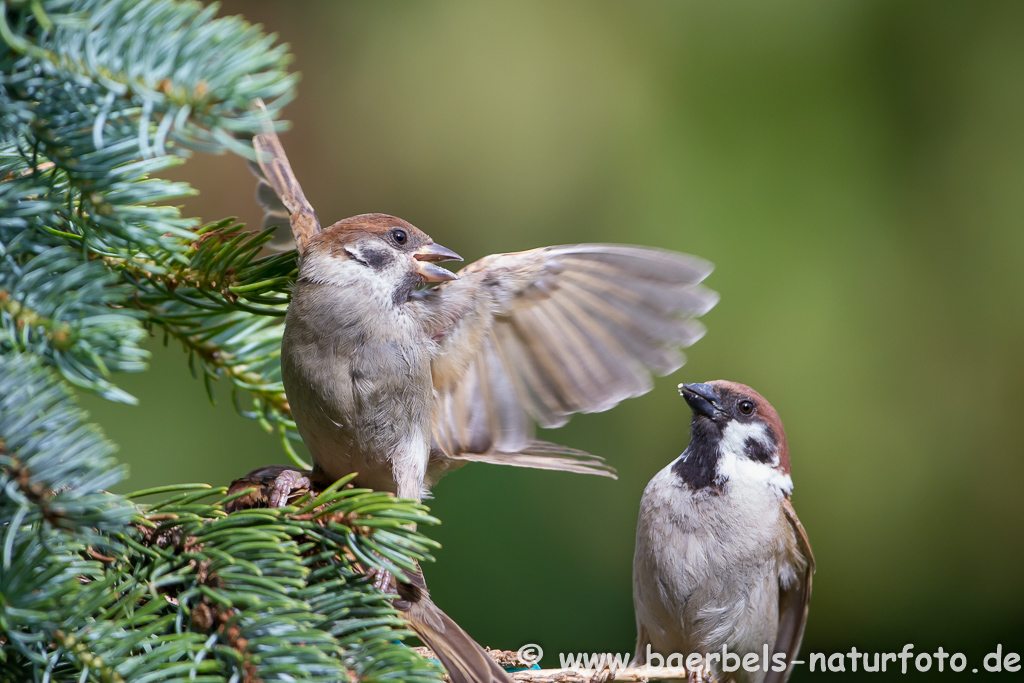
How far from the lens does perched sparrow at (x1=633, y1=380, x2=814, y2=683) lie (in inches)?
63.3

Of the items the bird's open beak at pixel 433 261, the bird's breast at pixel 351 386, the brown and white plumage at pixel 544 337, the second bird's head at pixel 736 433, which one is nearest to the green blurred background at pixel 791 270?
the second bird's head at pixel 736 433

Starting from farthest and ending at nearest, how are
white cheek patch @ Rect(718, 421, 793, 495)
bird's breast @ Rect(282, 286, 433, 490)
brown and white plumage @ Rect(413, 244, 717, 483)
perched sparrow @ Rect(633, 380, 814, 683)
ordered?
white cheek patch @ Rect(718, 421, 793, 495)
perched sparrow @ Rect(633, 380, 814, 683)
brown and white plumage @ Rect(413, 244, 717, 483)
bird's breast @ Rect(282, 286, 433, 490)

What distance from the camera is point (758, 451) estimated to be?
1731 mm

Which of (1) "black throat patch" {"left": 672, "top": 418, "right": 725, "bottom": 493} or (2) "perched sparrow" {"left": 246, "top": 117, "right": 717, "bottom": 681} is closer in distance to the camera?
(2) "perched sparrow" {"left": 246, "top": 117, "right": 717, "bottom": 681}

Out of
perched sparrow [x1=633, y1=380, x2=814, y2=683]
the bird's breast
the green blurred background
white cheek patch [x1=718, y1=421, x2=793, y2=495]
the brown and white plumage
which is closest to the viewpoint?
the bird's breast

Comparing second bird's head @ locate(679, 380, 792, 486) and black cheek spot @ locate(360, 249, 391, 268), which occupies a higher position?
black cheek spot @ locate(360, 249, 391, 268)

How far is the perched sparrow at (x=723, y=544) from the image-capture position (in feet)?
5.27

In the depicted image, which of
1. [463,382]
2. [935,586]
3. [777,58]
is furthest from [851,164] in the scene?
[463,382]

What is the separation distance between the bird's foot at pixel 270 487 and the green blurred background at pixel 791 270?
1.37 metres

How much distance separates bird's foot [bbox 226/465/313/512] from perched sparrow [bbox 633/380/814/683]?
0.85 m

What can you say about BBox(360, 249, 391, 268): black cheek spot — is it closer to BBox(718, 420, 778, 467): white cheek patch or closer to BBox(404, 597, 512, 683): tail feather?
BBox(404, 597, 512, 683): tail feather

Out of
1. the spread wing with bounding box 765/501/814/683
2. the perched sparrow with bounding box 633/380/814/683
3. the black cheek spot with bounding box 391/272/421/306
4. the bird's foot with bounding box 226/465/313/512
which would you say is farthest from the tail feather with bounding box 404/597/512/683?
the spread wing with bounding box 765/501/814/683

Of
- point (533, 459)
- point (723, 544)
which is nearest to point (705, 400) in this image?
point (723, 544)

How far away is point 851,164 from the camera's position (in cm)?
221
